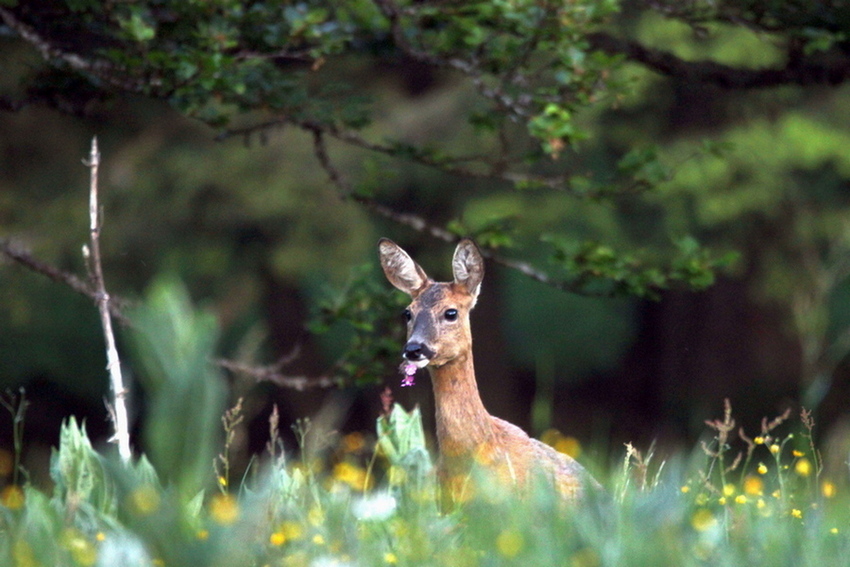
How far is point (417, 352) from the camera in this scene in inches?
192

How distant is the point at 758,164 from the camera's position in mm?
12555

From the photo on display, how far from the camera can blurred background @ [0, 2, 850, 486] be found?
12492 mm

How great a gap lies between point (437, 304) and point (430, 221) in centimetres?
→ 860

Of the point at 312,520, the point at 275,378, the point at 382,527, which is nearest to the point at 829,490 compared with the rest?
the point at 382,527

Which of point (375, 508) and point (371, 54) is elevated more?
point (375, 508)

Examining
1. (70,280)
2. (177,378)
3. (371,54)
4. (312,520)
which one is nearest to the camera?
(177,378)

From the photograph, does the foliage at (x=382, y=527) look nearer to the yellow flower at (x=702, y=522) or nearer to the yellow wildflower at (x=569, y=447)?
the yellow flower at (x=702, y=522)

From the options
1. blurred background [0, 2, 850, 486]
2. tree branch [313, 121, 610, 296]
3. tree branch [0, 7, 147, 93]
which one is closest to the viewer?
tree branch [0, 7, 147, 93]

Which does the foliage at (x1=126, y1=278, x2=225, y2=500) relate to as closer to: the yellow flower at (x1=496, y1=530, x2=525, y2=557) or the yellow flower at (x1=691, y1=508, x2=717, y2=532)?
the yellow flower at (x1=496, y1=530, x2=525, y2=557)

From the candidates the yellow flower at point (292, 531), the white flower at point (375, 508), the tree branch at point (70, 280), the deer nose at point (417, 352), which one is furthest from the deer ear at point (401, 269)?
the yellow flower at point (292, 531)

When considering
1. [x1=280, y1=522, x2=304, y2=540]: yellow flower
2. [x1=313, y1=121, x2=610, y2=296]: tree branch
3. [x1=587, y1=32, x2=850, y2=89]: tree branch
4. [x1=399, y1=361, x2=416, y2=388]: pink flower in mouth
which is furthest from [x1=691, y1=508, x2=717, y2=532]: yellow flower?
[x1=587, y1=32, x2=850, y2=89]: tree branch

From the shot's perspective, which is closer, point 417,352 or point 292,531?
point 292,531

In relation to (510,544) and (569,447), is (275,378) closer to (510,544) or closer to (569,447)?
(569,447)

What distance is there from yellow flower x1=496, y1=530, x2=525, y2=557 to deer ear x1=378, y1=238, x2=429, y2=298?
247cm
